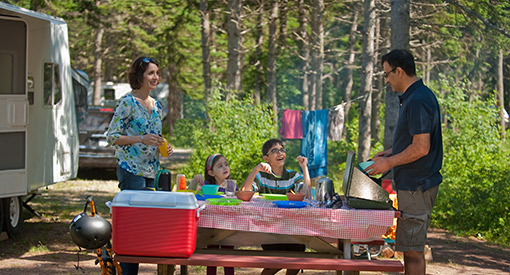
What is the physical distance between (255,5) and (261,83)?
A: 4785 mm

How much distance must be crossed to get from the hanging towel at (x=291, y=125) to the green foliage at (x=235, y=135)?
1.33 ft

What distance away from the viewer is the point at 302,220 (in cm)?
456

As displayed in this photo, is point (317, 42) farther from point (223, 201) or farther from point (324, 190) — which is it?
point (223, 201)

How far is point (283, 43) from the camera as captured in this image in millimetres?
23703

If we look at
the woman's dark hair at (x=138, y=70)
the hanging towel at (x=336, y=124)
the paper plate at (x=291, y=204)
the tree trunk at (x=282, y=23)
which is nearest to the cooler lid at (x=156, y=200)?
the paper plate at (x=291, y=204)

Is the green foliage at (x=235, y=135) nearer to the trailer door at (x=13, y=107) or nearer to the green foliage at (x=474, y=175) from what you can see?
the green foliage at (x=474, y=175)

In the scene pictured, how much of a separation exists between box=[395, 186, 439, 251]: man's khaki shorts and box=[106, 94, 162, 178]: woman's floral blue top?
73.0 inches

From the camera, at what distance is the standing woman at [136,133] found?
203 inches

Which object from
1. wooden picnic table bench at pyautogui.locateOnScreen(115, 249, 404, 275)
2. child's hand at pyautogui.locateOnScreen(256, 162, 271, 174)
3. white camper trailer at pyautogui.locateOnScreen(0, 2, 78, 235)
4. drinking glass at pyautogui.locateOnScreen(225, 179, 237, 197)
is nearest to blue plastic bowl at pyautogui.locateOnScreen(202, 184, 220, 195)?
drinking glass at pyautogui.locateOnScreen(225, 179, 237, 197)

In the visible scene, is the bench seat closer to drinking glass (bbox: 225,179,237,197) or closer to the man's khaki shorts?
the man's khaki shorts

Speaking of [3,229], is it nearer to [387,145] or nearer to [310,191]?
[310,191]

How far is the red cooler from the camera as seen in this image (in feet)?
13.7

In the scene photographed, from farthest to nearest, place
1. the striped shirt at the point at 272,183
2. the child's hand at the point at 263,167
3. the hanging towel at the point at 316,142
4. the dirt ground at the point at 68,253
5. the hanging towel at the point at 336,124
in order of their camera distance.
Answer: the hanging towel at the point at 336,124
the hanging towel at the point at 316,142
the dirt ground at the point at 68,253
the striped shirt at the point at 272,183
the child's hand at the point at 263,167

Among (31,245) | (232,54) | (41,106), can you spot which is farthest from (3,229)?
(232,54)
